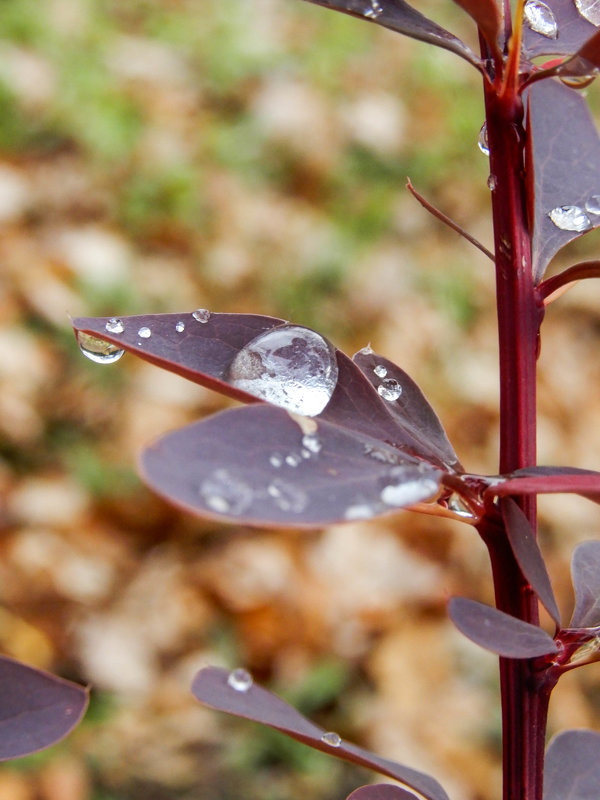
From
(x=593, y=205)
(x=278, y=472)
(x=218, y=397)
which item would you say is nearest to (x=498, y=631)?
(x=278, y=472)

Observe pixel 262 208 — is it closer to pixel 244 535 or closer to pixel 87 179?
pixel 87 179

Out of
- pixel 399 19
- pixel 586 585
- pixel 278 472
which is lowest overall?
pixel 586 585

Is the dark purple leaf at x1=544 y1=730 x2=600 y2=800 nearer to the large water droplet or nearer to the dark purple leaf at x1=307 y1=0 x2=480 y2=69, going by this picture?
the large water droplet

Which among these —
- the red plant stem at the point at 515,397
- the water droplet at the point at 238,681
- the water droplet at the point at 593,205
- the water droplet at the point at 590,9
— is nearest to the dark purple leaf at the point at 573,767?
the red plant stem at the point at 515,397

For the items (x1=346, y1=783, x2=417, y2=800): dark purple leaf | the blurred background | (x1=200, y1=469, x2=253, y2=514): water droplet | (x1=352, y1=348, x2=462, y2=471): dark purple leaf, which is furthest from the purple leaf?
the blurred background

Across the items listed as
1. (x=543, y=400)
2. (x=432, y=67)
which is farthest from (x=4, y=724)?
(x=432, y=67)

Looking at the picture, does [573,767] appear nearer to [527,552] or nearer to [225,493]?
[527,552]
